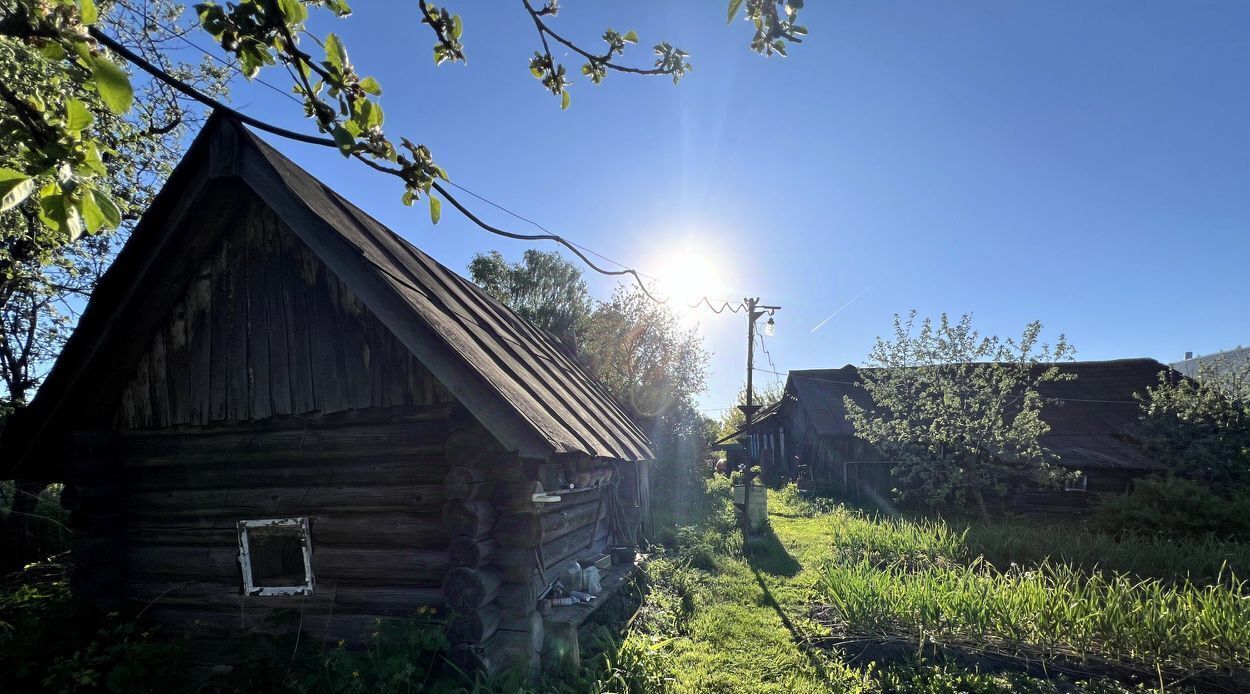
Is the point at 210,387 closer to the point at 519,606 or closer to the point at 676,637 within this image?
the point at 519,606

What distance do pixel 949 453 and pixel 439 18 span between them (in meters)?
16.6

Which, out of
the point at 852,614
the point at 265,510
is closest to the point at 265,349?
the point at 265,510

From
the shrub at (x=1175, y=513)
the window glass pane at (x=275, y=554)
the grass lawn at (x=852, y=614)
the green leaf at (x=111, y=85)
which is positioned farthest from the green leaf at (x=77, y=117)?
the shrub at (x=1175, y=513)

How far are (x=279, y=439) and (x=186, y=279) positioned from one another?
2009mm

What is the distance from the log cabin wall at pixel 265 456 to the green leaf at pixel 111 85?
3674mm

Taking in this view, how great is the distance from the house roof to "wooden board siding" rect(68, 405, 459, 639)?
16254 mm

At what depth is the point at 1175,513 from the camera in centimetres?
1107

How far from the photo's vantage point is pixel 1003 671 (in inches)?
224

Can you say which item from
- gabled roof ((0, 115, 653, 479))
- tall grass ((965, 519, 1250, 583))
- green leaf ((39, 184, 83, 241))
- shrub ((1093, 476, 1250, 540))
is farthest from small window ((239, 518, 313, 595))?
shrub ((1093, 476, 1250, 540))

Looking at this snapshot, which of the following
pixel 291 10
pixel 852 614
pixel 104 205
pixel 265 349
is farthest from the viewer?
pixel 852 614

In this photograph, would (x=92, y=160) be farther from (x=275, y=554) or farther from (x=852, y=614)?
(x=852, y=614)

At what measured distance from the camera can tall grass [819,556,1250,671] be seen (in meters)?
5.62

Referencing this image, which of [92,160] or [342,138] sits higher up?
[342,138]

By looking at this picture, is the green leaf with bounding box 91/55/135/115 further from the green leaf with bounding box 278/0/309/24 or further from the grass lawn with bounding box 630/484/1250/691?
the grass lawn with bounding box 630/484/1250/691
